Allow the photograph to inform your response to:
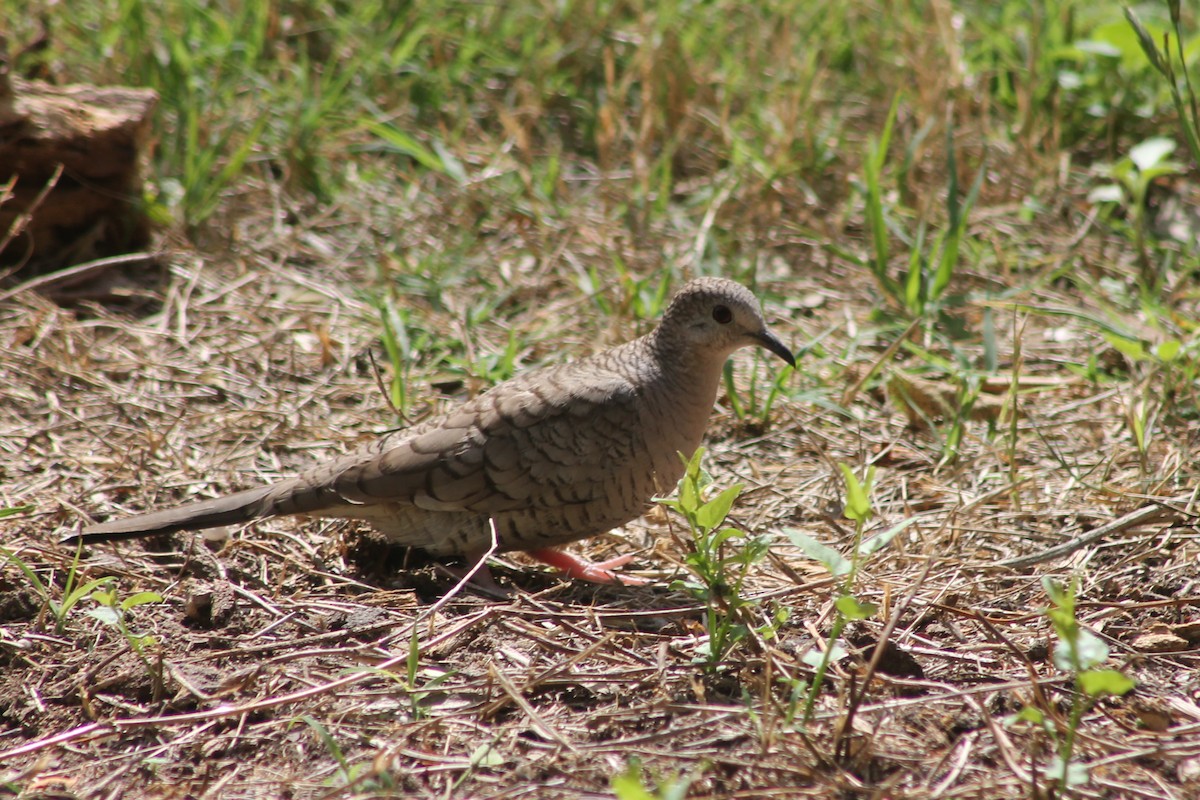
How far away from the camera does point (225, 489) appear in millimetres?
3947

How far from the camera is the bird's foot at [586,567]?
11.6 feet

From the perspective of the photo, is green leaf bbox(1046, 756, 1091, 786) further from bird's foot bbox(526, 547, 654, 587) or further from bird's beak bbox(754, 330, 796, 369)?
bird's beak bbox(754, 330, 796, 369)

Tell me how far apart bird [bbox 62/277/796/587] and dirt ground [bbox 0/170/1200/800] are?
5.9 inches

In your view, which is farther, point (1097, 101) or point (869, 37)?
point (869, 37)

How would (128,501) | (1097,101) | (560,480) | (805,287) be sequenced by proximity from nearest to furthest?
(560,480)
(128,501)
(805,287)
(1097,101)

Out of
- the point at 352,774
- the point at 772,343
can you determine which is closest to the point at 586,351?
the point at 772,343

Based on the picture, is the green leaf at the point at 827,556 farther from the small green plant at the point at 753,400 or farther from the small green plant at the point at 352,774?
the small green plant at the point at 753,400

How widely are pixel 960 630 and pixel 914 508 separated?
2.68 ft

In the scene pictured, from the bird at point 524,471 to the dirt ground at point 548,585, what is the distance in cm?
15

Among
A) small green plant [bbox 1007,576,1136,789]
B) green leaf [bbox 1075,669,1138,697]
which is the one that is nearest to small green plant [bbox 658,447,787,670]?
small green plant [bbox 1007,576,1136,789]

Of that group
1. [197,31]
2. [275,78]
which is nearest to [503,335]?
[275,78]

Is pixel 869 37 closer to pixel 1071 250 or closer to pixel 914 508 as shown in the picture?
pixel 1071 250

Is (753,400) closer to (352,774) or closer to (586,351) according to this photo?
(586,351)

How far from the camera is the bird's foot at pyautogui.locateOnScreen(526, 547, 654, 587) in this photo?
3.54 metres
